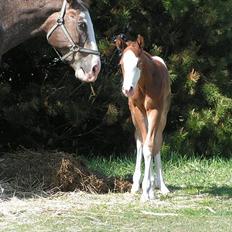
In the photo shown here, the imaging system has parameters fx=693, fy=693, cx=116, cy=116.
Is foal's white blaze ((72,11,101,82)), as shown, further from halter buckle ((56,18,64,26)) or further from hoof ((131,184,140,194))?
hoof ((131,184,140,194))

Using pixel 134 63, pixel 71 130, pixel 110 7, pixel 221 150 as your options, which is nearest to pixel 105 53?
pixel 110 7

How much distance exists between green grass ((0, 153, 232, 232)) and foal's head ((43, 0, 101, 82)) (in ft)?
4.73

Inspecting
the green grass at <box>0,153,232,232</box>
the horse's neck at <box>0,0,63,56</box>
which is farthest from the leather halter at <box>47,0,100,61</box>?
the green grass at <box>0,153,232,232</box>

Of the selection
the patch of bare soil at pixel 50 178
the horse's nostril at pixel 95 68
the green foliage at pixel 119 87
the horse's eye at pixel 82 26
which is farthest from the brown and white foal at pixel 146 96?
the green foliage at pixel 119 87

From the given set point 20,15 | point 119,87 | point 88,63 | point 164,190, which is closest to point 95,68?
point 88,63

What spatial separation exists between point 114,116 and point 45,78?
1460 millimetres

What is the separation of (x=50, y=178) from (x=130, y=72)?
1.74 meters

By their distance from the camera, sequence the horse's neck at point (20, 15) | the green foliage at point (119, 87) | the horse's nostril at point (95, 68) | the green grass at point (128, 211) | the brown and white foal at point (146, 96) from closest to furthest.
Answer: the green grass at point (128, 211)
the horse's nostril at point (95, 68)
the horse's neck at point (20, 15)
the brown and white foal at point (146, 96)
the green foliage at point (119, 87)

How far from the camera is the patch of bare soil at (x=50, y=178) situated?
8.46 metres

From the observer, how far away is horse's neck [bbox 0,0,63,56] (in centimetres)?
739

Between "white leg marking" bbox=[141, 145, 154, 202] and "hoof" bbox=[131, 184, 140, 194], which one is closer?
"white leg marking" bbox=[141, 145, 154, 202]

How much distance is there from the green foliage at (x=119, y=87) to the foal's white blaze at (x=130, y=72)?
11.8 feet

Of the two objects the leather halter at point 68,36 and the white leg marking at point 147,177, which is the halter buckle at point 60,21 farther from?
the white leg marking at point 147,177

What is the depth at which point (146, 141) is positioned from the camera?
8.17 metres
